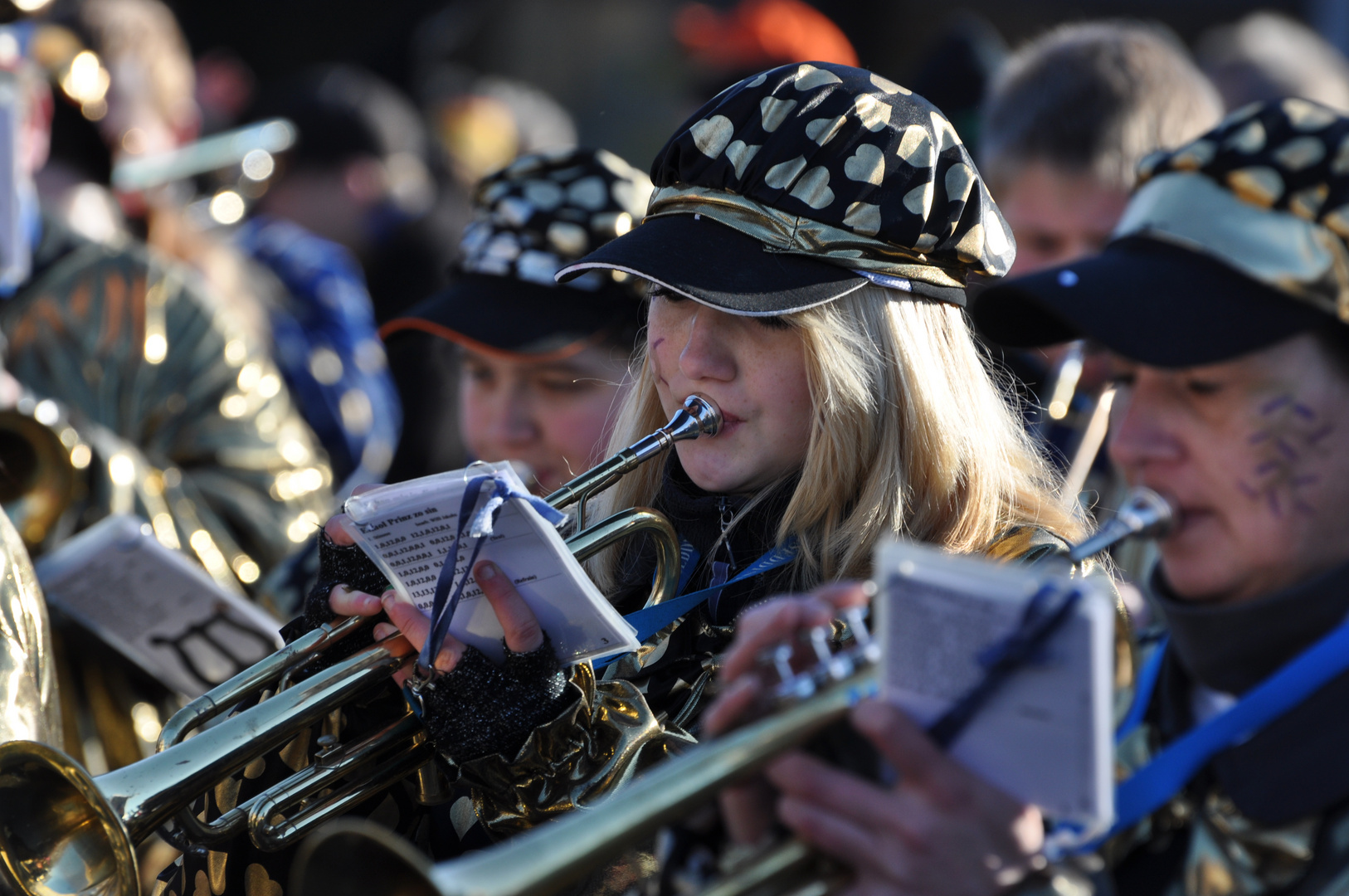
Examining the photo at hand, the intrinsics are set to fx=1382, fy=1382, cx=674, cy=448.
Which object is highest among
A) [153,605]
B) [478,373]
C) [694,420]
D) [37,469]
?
[694,420]

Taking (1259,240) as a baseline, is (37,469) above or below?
below

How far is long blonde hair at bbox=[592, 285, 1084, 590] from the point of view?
204cm

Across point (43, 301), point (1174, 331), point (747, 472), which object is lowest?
point (43, 301)

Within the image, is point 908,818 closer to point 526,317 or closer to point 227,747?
point 227,747

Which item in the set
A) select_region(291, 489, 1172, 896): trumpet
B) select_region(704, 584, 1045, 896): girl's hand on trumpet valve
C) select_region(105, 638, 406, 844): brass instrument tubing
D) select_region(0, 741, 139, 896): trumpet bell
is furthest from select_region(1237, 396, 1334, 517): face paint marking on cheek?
select_region(0, 741, 139, 896): trumpet bell

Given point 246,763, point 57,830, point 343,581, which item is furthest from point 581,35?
point 57,830

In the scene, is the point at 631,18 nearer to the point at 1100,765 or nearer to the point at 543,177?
the point at 543,177

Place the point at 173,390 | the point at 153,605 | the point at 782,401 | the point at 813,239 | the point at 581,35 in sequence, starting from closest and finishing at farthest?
the point at 813,239, the point at 782,401, the point at 153,605, the point at 173,390, the point at 581,35

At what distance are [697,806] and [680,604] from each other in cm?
73

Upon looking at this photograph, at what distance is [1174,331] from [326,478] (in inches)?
118

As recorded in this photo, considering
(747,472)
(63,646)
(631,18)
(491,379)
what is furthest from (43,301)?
(631,18)

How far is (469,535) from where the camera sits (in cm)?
180

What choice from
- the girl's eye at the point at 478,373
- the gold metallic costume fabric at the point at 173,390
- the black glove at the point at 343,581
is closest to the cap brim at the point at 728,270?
the black glove at the point at 343,581

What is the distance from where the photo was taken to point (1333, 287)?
136cm
